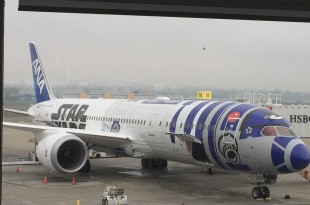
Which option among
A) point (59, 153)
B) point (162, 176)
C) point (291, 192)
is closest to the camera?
point (291, 192)

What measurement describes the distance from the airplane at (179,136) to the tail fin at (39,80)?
→ 10.2ft

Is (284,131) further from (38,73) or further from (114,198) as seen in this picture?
(38,73)

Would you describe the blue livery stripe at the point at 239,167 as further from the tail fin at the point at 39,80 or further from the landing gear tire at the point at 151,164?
the tail fin at the point at 39,80

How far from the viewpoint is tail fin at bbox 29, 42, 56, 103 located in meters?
27.3

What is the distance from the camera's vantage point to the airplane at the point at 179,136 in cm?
1398

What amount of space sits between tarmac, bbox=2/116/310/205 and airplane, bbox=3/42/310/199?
0.73 m

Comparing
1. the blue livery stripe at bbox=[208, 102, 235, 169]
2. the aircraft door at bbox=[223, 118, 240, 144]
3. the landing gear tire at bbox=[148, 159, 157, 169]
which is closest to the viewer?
the aircraft door at bbox=[223, 118, 240, 144]

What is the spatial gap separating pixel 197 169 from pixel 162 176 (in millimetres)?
2558

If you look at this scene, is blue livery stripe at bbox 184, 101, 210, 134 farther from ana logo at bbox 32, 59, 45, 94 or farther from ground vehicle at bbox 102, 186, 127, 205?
ana logo at bbox 32, 59, 45, 94

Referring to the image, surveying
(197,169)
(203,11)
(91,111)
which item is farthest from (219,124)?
(203,11)

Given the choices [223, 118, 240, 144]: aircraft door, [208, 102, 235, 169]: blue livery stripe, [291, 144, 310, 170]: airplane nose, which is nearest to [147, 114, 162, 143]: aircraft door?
[208, 102, 235, 169]: blue livery stripe

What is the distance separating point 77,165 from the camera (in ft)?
58.5

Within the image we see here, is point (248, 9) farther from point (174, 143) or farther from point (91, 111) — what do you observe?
point (91, 111)

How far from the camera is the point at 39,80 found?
2786 cm
